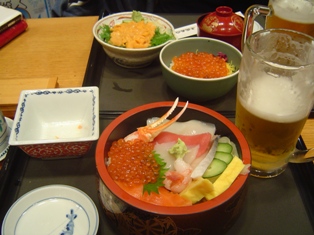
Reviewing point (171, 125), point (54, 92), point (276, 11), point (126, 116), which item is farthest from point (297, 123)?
point (54, 92)

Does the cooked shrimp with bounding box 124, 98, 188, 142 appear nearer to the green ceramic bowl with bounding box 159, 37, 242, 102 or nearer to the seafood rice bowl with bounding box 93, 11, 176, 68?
the green ceramic bowl with bounding box 159, 37, 242, 102

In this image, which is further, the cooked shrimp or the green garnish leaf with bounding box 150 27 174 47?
the green garnish leaf with bounding box 150 27 174 47

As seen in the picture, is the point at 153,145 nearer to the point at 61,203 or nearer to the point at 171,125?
the point at 171,125

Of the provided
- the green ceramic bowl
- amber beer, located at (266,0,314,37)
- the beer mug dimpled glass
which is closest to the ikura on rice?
the beer mug dimpled glass

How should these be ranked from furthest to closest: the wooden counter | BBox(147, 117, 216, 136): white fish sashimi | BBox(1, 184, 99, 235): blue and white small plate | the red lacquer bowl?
the red lacquer bowl → the wooden counter → BBox(147, 117, 216, 136): white fish sashimi → BBox(1, 184, 99, 235): blue and white small plate

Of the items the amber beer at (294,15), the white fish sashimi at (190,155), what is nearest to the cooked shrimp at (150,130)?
the white fish sashimi at (190,155)

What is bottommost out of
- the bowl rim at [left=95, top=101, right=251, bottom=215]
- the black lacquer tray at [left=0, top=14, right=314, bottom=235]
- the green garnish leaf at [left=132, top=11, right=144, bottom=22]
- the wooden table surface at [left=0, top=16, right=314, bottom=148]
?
the black lacquer tray at [left=0, top=14, right=314, bottom=235]

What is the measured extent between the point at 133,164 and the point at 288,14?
87 centimetres

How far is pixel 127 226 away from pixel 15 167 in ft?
1.46

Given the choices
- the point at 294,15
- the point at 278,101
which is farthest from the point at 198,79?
the point at 294,15

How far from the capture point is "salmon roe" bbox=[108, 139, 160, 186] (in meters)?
0.81

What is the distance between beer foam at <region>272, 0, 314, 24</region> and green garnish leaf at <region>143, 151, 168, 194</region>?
79 centimetres

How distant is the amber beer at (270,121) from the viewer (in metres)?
0.85

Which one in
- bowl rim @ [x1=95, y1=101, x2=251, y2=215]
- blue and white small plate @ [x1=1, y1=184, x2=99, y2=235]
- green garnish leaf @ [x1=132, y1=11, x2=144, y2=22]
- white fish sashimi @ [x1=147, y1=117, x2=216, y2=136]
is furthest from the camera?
green garnish leaf @ [x1=132, y1=11, x2=144, y2=22]
